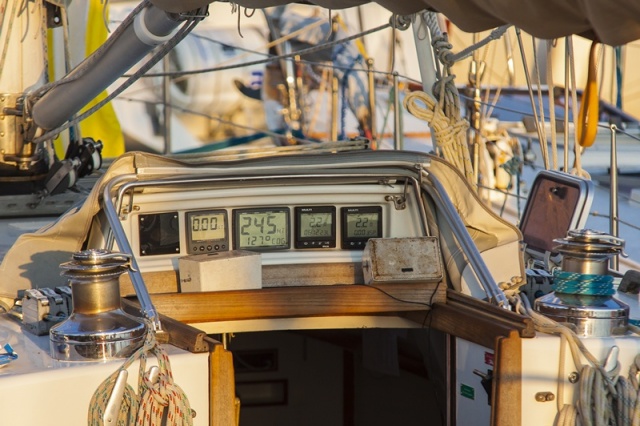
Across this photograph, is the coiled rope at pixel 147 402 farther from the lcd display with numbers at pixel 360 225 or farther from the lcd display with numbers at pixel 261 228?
the lcd display with numbers at pixel 360 225

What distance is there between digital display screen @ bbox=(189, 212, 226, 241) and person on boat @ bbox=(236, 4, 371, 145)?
23.7 ft

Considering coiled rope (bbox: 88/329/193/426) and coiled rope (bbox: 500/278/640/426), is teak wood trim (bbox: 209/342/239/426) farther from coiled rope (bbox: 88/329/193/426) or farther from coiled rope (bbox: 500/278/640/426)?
coiled rope (bbox: 500/278/640/426)

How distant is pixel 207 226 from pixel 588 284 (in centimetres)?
143

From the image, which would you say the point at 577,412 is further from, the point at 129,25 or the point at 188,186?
the point at 129,25

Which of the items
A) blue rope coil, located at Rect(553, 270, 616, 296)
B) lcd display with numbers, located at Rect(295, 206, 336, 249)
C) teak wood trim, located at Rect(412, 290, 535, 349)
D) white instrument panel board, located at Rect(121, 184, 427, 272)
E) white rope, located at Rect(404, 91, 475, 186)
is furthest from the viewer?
white rope, located at Rect(404, 91, 475, 186)

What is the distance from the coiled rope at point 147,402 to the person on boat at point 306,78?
8366 millimetres

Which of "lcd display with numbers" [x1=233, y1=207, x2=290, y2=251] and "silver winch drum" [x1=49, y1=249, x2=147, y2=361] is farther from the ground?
"lcd display with numbers" [x1=233, y1=207, x2=290, y2=251]

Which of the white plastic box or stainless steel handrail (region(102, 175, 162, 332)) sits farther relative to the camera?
the white plastic box

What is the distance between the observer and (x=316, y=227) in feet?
13.7

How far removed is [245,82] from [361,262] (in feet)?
30.4

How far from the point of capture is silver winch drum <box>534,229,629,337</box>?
333 centimetres

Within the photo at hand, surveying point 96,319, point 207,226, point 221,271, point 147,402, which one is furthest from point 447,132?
point 147,402

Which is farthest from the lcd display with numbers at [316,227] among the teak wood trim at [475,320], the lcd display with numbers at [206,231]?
the teak wood trim at [475,320]

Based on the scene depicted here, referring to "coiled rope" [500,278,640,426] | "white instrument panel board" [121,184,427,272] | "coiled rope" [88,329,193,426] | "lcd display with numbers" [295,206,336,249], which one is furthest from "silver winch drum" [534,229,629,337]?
"coiled rope" [88,329,193,426]
